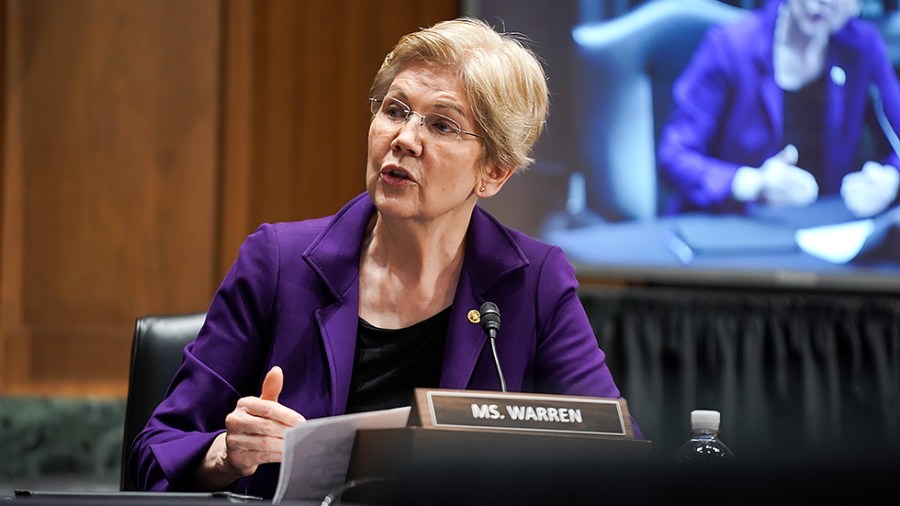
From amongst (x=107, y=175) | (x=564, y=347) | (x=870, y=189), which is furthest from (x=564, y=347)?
(x=870, y=189)

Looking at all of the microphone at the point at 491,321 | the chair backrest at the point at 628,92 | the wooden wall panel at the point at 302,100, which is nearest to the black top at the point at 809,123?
the chair backrest at the point at 628,92

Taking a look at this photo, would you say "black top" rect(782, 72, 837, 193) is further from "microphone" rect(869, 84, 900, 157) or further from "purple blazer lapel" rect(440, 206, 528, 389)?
"purple blazer lapel" rect(440, 206, 528, 389)

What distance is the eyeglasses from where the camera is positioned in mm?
1854

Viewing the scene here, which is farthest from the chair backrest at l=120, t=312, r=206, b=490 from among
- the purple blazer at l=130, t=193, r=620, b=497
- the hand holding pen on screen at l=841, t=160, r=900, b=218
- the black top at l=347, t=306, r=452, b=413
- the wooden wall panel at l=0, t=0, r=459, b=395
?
the hand holding pen on screen at l=841, t=160, r=900, b=218

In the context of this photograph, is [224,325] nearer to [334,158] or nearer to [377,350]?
[377,350]

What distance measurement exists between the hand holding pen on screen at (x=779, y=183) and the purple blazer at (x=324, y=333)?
1711 mm

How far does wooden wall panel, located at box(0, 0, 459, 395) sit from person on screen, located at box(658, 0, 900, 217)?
1.49 meters

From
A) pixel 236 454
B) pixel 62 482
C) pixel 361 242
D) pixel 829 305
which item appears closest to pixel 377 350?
pixel 361 242

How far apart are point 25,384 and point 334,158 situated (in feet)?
3.89

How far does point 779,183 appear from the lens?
11.6 feet

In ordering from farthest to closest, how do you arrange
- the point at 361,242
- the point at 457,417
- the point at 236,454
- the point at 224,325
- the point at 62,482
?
the point at 62,482, the point at 361,242, the point at 224,325, the point at 236,454, the point at 457,417

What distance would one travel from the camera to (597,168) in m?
3.64

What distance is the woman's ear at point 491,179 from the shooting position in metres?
1.96

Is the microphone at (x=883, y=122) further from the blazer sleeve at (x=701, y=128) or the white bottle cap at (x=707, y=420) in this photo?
the white bottle cap at (x=707, y=420)
